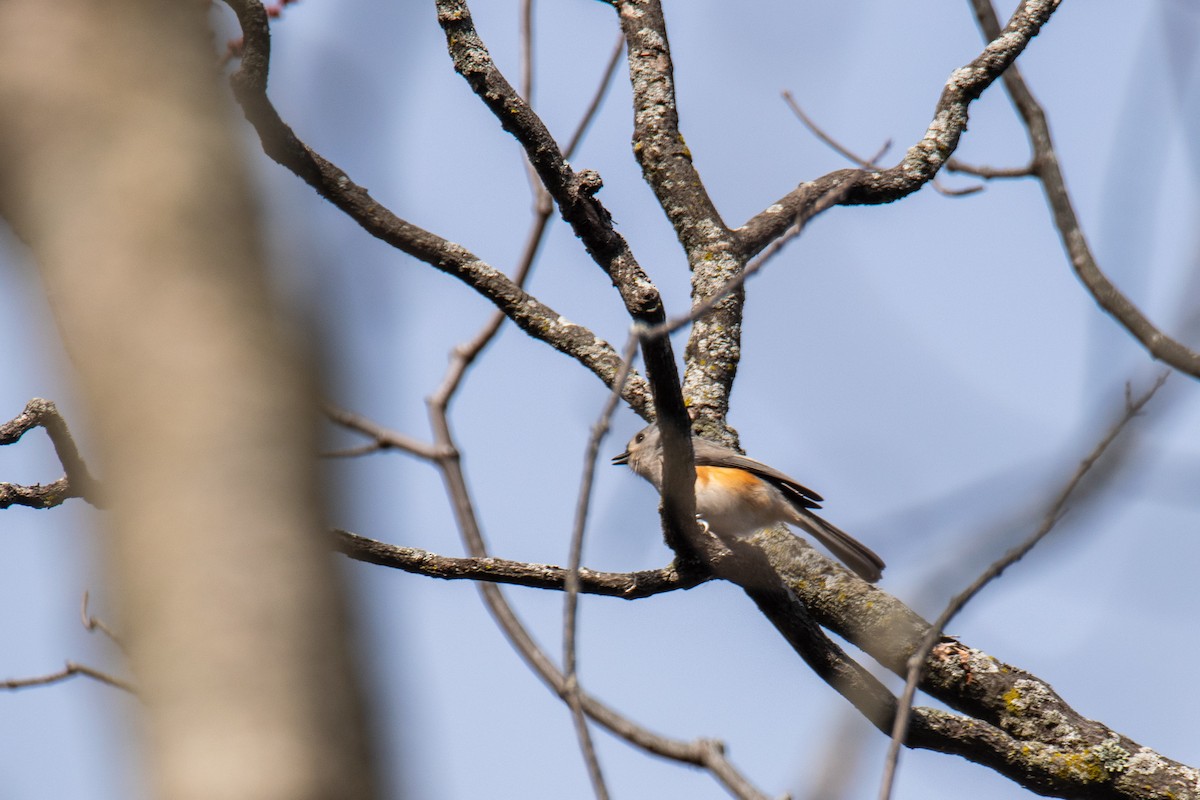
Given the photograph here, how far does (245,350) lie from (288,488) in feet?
0.53

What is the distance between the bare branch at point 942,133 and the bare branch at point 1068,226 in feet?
3.56

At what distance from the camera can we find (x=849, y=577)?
3.58m

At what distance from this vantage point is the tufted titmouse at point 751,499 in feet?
14.6

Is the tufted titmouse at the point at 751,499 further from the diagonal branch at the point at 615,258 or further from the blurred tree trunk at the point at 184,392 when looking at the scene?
the blurred tree trunk at the point at 184,392

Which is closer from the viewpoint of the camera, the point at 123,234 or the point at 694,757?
the point at 123,234

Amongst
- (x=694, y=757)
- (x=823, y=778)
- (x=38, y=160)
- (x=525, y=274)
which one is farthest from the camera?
(x=525, y=274)

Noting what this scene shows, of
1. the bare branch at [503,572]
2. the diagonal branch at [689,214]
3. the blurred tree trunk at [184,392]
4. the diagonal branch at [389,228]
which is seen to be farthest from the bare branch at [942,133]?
the blurred tree trunk at [184,392]

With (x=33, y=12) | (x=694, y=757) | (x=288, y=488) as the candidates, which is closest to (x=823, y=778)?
(x=694, y=757)

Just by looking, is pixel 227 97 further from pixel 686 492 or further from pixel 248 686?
pixel 686 492

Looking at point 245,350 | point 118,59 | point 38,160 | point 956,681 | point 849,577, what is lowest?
point 245,350

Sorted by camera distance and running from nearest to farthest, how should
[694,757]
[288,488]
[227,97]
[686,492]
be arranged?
[288,488] → [227,97] → [694,757] → [686,492]

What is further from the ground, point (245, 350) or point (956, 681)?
point (956, 681)

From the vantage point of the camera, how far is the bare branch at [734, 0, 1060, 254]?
14.8 ft

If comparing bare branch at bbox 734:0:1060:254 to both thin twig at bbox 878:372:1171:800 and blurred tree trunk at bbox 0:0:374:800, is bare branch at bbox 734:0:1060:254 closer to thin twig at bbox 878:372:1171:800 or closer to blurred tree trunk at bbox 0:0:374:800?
thin twig at bbox 878:372:1171:800
